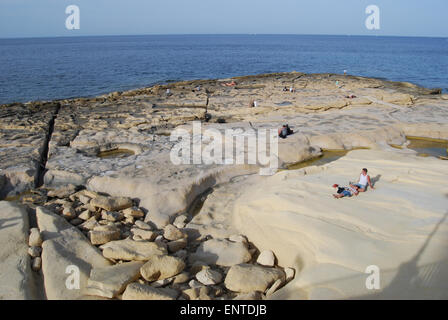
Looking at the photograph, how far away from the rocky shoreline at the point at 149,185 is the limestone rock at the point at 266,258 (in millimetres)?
18

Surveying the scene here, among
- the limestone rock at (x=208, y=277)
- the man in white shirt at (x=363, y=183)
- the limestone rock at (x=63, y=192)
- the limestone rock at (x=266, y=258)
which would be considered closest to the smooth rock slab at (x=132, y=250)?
the limestone rock at (x=208, y=277)

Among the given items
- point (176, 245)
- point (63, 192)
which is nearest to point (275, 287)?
point (176, 245)

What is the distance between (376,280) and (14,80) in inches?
1309

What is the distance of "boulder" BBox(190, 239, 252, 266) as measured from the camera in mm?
5520

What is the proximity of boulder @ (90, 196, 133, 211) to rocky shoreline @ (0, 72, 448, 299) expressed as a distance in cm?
3

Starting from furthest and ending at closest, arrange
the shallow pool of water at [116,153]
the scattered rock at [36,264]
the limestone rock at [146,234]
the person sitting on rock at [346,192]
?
the shallow pool of water at [116,153] → the person sitting on rock at [346,192] → the limestone rock at [146,234] → the scattered rock at [36,264]

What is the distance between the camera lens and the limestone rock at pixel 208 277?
4.90 m

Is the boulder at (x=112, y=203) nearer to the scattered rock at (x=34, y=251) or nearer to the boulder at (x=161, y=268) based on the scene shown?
the scattered rock at (x=34, y=251)

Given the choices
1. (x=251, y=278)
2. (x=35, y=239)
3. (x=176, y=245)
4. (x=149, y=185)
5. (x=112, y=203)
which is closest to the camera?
(x=251, y=278)

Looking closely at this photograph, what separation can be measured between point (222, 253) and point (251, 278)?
3.20 feet

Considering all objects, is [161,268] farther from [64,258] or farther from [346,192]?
[346,192]

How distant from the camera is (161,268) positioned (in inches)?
195

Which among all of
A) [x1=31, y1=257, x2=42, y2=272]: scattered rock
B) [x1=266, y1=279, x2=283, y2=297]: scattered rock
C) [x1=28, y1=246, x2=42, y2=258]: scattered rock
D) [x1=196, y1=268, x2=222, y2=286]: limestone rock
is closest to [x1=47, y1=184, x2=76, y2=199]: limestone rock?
[x1=28, y1=246, x2=42, y2=258]: scattered rock

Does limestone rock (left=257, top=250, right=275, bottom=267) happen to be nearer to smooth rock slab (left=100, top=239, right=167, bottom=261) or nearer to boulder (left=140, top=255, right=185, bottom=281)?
boulder (left=140, top=255, right=185, bottom=281)
